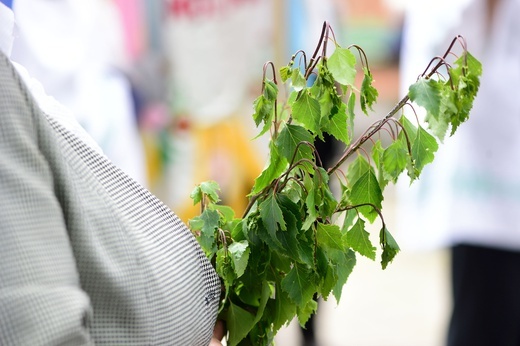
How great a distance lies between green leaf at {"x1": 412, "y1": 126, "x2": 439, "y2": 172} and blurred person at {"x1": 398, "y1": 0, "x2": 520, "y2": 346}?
1.44m

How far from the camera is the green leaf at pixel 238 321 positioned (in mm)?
1070

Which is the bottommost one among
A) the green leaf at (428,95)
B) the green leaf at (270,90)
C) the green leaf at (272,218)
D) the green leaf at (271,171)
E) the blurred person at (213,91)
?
the blurred person at (213,91)

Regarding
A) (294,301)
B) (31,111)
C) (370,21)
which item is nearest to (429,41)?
(294,301)

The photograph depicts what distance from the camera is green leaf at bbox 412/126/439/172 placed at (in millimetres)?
1013

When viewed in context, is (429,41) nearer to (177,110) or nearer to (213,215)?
(177,110)

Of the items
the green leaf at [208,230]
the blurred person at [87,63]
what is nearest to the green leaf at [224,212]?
the green leaf at [208,230]

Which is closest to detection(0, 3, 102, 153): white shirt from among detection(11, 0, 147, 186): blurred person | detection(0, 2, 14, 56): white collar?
detection(0, 2, 14, 56): white collar

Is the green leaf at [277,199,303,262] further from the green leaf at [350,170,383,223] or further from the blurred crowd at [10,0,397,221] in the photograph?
the blurred crowd at [10,0,397,221]

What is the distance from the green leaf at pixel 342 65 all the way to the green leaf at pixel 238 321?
288 mm

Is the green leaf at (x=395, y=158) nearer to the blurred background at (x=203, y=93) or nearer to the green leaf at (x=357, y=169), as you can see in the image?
the green leaf at (x=357, y=169)

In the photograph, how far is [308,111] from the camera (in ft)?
3.29

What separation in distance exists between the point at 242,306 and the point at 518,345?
165cm

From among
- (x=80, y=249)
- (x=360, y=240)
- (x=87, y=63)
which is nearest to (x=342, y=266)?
(x=360, y=240)

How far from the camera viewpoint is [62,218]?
2.70 feet
